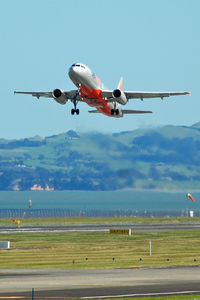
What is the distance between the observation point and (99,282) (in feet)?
188

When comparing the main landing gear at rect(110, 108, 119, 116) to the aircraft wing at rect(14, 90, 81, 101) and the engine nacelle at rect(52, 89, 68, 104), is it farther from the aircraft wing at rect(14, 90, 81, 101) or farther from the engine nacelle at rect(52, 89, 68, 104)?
the engine nacelle at rect(52, 89, 68, 104)

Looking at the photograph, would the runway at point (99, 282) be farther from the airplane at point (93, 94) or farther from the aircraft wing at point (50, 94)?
the aircraft wing at point (50, 94)

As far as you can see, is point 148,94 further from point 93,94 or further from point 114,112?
point 93,94

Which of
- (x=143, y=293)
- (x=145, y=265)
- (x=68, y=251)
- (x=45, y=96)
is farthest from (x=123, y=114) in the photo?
(x=143, y=293)

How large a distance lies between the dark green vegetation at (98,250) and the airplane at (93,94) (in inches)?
661

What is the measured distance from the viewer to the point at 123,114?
106 meters

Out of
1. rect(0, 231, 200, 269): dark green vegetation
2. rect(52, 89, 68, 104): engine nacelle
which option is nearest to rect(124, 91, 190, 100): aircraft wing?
rect(52, 89, 68, 104): engine nacelle

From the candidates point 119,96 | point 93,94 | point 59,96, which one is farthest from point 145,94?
point 59,96

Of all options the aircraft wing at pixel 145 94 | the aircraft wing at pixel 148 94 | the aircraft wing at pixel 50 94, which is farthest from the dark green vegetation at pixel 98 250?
the aircraft wing at pixel 148 94

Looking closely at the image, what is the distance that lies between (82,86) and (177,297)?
4496 centimetres

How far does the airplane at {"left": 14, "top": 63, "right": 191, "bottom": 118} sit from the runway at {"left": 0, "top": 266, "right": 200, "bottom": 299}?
97.7 ft

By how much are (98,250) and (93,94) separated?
61.7 feet

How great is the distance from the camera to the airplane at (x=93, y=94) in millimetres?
89062

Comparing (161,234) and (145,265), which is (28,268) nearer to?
(145,265)
